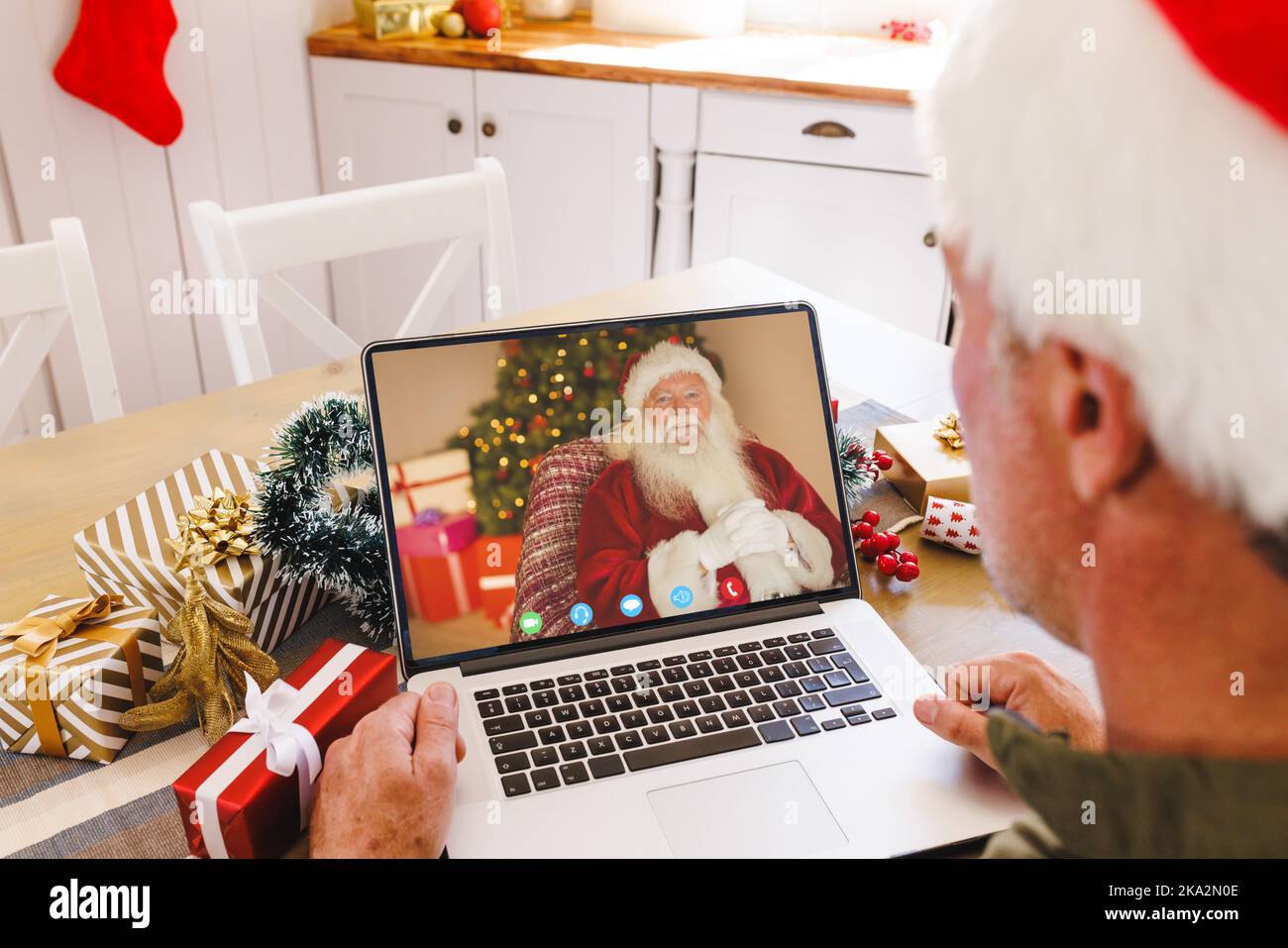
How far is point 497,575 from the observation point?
31.1 inches

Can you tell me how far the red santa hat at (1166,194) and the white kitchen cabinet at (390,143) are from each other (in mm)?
2209

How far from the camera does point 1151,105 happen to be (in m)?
0.28

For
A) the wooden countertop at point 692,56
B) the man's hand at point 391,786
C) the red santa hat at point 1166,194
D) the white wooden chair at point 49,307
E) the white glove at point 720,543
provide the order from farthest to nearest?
1. the wooden countertop at point 692,56
2. the white wooden chair at point 49,307
3. the white glove at point 720,543
4. the man's hand at point 391,786
5. the red santa hat at point 1166,194

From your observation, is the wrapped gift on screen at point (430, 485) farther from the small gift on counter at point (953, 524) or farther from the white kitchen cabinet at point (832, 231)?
the white kitchen cabinet at point (832, 231)

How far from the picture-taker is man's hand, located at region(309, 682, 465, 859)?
62 centimetres

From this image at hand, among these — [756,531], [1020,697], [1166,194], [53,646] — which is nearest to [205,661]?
[53,646]

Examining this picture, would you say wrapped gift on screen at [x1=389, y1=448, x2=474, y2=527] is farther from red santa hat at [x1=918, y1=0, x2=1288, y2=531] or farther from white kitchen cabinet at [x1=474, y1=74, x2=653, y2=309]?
white kitchen cabinet at [x1=474, y1=74, x2=653, y2=309]

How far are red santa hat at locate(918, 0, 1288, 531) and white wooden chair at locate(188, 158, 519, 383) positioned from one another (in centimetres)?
117

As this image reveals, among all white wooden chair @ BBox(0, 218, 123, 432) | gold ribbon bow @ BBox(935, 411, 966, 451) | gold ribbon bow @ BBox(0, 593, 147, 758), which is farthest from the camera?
white wooden chair @ BBox(0, 218, 123, 432)

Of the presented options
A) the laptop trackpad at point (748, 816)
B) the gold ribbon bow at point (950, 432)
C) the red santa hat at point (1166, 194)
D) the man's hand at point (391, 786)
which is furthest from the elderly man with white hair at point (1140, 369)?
the gold ribbon bow at point (950, 432)

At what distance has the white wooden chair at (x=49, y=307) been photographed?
1.25 m

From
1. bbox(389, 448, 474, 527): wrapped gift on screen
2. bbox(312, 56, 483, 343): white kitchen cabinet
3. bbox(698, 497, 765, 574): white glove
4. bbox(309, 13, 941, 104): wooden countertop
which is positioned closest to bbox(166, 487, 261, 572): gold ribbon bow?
bbox(389, 448, 474, 527): wrapped gift on screen
